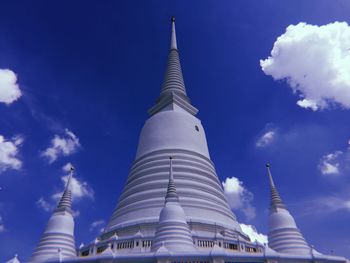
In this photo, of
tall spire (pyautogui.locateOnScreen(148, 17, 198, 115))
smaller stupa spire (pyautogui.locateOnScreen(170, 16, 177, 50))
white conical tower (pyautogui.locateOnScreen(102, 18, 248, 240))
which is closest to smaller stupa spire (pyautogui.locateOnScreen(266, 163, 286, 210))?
white conical tower (pyautogui.locateOnScreen(102, 18, 248, 240))

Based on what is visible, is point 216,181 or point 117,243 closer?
point 117,243

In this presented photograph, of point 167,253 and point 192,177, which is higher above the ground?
point 192,177

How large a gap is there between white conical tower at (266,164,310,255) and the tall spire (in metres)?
13.7

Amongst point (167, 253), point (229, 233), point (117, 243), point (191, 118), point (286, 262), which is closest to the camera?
point (167, 253)

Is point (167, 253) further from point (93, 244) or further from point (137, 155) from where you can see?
point (137, 155)

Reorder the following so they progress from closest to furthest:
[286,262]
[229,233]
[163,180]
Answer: [286,262] < [229,233] < [163,180]

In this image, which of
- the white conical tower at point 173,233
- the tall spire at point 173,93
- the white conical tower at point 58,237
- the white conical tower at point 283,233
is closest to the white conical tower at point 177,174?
the tall spire at point 173,93

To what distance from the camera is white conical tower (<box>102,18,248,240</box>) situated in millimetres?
25000

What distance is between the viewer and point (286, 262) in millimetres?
19500

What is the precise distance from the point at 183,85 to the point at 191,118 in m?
6.10

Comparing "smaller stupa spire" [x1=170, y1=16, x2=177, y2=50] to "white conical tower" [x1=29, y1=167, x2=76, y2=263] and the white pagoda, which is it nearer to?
the white pagoda

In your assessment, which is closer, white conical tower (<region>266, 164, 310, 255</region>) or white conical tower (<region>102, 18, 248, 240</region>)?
white conical tower (<region>266, 164, 310, 255</region>)

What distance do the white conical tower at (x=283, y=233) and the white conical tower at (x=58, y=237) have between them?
1314 cm

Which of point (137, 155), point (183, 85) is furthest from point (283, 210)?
point (183, 85)
